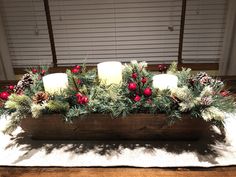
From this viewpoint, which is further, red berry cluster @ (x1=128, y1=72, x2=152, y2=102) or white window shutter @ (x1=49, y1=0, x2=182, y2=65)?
white window shutter @ (x1=49, y1=0, x2=182, y2=65)

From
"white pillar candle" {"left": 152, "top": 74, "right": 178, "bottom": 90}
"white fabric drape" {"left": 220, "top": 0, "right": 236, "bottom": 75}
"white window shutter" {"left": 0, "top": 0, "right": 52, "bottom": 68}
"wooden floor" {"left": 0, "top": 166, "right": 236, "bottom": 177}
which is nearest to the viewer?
"wooden floor" {"left": 0, "top": 166, "right": 236, "bottom": 177}

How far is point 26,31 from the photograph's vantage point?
193 centimetres

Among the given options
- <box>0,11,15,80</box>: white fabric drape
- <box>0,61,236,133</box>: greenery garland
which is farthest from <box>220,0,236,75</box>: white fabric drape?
<box>0,11,15,80</box>: white fabric drape

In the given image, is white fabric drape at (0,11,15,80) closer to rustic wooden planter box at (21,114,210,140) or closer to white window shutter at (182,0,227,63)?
rustic wooden planter box at (21,114,210,140)

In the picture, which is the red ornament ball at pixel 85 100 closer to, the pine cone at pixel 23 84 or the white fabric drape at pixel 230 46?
the pine cone at pixel 23 84

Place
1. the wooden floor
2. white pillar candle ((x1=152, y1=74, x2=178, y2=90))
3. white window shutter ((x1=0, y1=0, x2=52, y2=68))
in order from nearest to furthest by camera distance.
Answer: the wooden floor → white pillar candle ((x1=152, y1=74, x2=178, y2=90)) → white window shutter ((x1=0, y1=0, x2=52, y2=68))

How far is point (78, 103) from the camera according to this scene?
71 centimetres

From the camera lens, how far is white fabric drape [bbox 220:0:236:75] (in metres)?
1.58

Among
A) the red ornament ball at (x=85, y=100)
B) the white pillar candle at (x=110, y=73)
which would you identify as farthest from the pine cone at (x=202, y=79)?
the red ornament ball at (x=85, y=100)

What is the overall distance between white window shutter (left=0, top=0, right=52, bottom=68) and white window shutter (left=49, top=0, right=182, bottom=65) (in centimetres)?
11

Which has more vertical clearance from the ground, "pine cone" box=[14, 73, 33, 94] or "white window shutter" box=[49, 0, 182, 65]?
"white window shutter" box=[49, 0, 182, 65]

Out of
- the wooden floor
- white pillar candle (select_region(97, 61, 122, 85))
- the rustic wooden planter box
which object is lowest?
the wooden floor

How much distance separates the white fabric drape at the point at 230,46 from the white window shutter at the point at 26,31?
136cm

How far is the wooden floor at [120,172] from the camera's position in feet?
2.06
